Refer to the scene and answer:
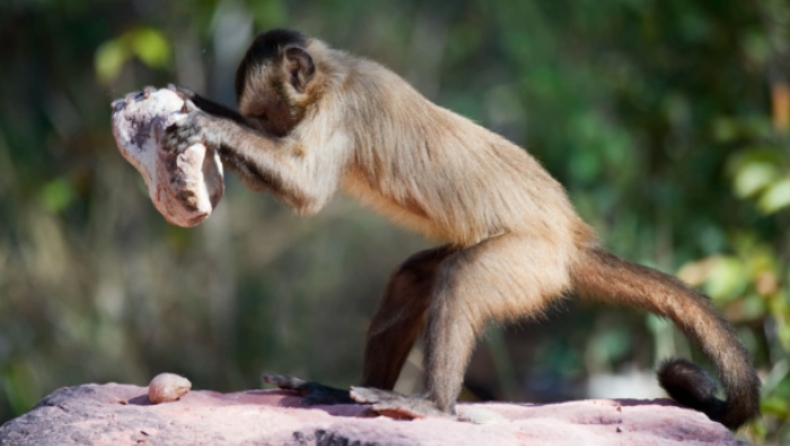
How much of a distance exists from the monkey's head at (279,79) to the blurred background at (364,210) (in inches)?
100

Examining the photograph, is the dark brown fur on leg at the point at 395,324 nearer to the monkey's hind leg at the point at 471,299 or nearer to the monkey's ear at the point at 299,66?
the monkey's hind leg at the point at 471,299

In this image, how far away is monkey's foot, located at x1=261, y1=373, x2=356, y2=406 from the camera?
4.17m

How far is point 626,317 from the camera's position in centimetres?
845

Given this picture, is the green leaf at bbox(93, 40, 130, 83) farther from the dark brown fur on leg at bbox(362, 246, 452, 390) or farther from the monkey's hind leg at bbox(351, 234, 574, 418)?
the monkey's hind leg at bbox(351, 234, 574, 418)

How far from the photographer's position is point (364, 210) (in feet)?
34.1

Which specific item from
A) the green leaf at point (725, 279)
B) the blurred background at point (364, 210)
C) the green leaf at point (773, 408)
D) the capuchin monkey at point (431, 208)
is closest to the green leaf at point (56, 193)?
the blurred background at point (364, 210)

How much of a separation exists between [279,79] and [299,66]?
4.3 inches

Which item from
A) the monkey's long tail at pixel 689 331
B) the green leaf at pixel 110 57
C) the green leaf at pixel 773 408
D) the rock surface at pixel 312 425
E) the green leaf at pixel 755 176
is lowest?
the rock surface at pixel 312 425

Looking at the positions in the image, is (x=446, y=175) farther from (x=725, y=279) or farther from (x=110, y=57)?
(x=110, y=57)

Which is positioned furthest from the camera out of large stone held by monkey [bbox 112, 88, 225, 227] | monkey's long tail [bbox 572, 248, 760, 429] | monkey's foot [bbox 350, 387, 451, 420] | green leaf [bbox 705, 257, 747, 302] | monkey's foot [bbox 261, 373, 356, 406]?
green leaf [bbox 705, 257, 747, 302]

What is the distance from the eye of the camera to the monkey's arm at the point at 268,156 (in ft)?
12.7

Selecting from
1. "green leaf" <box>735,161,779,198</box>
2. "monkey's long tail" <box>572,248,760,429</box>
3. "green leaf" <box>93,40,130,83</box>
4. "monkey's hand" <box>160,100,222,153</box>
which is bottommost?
"monkey's long tail" <box>572,248,760,429</box>

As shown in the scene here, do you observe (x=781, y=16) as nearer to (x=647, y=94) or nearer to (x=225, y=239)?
(x=647, y=94)

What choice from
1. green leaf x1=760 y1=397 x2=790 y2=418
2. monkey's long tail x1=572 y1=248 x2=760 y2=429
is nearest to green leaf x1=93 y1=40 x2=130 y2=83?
monkey's long tail x1=572 y1=248 x2=760 y2=429
